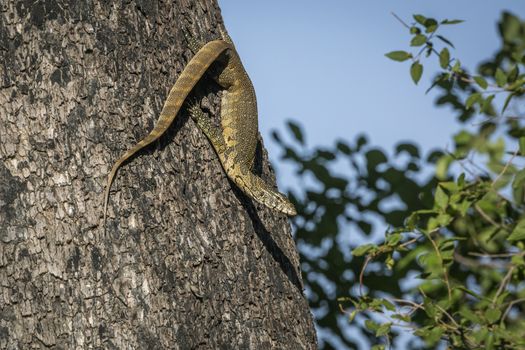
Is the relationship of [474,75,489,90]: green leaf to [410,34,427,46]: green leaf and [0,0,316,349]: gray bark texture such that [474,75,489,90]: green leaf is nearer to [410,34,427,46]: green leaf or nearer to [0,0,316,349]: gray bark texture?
[410,34,427,46]: green leaf

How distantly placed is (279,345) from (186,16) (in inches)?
56.6

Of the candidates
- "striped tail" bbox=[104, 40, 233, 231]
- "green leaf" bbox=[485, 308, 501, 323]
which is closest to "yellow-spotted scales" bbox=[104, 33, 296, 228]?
"striped tail" bbox=[104, 40, 233, 231]

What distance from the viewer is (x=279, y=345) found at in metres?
A: 3.52

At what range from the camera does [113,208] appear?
10.3 feet

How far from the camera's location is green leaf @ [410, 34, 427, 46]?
4.57 metres

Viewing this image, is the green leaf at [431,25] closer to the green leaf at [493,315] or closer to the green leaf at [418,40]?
the green leaf at [418,40]

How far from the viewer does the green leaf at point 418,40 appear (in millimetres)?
4570

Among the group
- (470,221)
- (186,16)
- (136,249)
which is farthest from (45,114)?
(470,221)

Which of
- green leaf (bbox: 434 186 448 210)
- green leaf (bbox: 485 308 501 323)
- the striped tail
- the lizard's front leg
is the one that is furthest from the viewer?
green leaf (bbox: 434 186 448 210)

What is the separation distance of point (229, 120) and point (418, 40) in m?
1.24

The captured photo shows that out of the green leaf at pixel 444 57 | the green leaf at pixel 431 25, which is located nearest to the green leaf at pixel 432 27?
the green leaf at pixel 431 25

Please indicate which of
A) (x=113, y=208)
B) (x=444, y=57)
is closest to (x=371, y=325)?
(x=444, y=57)

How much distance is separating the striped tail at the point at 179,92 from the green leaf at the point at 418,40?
114 cm

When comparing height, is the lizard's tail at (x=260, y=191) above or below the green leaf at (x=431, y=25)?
below
